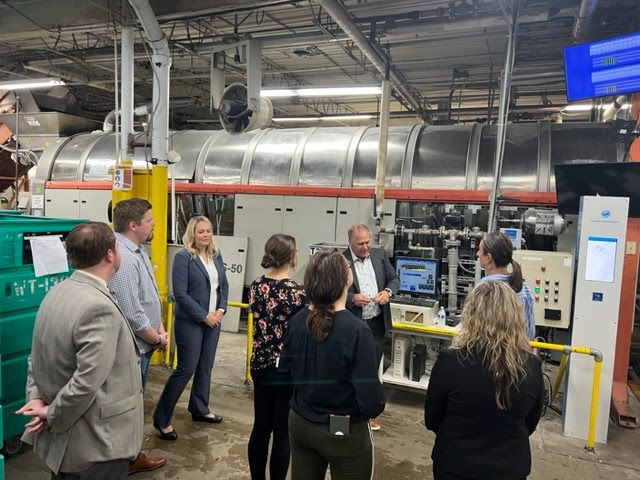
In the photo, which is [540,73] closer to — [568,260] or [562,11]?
[562,11]

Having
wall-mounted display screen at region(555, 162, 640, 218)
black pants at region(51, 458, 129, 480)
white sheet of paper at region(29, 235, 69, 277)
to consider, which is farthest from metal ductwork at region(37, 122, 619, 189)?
black pants at region(51, 458, 129, 480)

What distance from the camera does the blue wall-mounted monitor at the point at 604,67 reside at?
12.6 feet

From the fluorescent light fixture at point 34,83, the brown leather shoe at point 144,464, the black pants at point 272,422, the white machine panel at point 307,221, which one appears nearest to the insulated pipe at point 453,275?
the white machine panel at point 307,221

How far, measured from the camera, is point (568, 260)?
A: 14.2 feet

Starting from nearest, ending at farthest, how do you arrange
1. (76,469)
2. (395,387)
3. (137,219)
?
(76,469), (137,219), (395,387)

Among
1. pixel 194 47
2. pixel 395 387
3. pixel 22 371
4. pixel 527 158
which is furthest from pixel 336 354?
pixel 194 47

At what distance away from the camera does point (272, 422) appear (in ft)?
7.61

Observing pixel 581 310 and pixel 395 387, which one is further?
pixel 395 387

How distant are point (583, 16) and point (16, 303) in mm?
4976

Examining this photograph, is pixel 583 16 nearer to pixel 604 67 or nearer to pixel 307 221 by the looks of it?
pixel 604 67

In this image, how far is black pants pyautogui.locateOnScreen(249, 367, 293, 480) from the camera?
220 centimetres

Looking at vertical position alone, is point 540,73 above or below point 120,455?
above

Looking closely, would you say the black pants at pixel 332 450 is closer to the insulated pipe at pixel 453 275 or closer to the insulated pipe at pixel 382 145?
the insulated pipe at pixel 453 275

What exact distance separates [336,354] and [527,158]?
15.1ft
